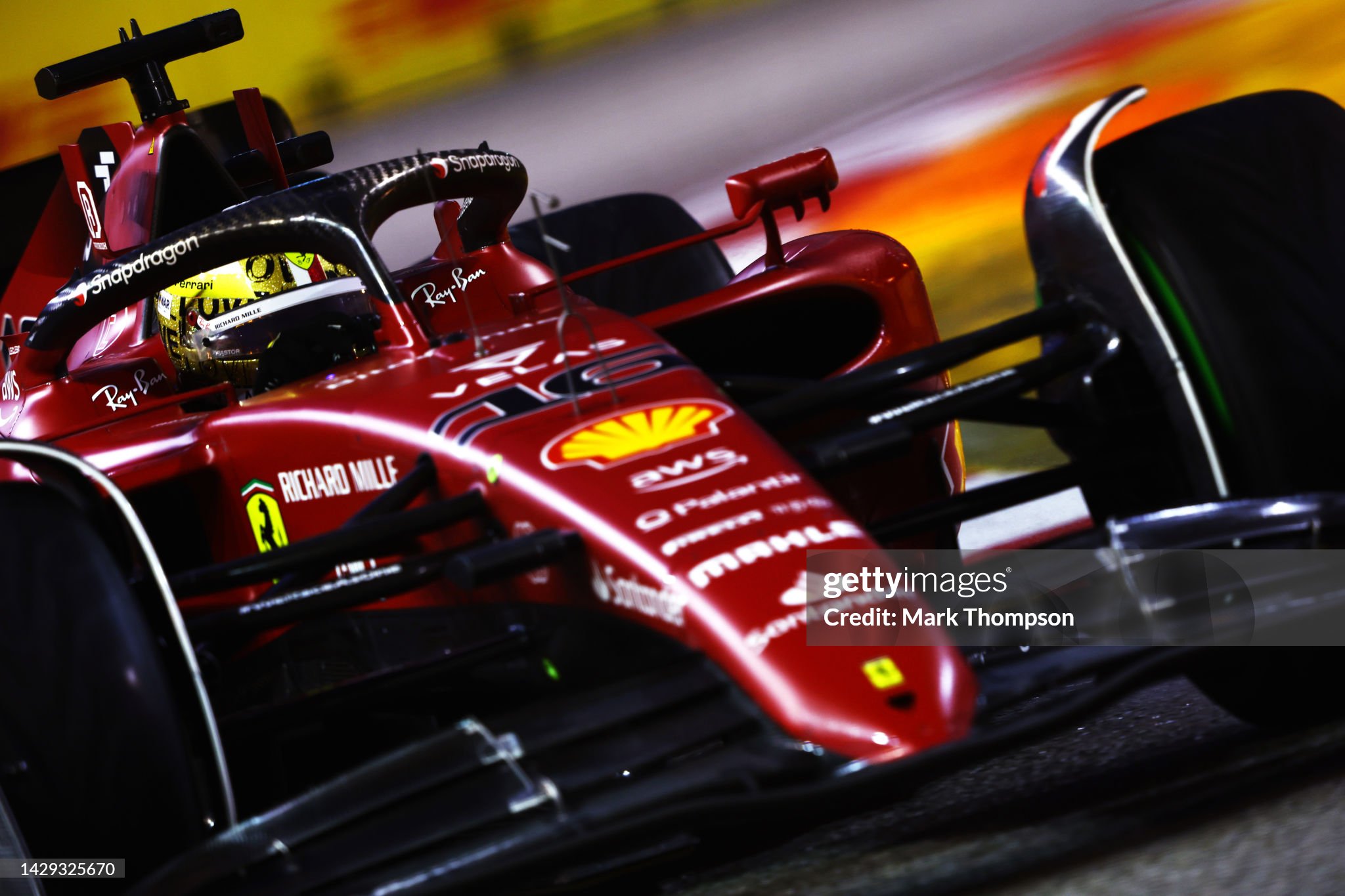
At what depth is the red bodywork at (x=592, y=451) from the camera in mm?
1492

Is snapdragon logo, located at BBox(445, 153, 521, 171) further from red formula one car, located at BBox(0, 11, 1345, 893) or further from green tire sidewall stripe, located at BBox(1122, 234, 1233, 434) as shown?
green tire sidewall stripe, located at BBox(1122, 234, 1233, 434)

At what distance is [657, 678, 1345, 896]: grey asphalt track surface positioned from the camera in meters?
1.37

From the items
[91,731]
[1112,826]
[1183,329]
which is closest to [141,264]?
[91,731]

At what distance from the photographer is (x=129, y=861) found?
162 centimetres

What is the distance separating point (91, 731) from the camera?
1.64 meters

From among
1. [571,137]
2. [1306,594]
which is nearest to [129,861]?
[1306,594]

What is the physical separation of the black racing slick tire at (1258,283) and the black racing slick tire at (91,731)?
1.15 m

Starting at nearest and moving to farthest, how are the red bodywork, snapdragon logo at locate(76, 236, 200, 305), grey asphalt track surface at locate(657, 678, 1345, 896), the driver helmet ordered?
grey asphalt track surface at locate(657, 678, 1345, 896), the red bodywork, snapdragon logo at locate(76, 236, 200, 305), the driver helmet

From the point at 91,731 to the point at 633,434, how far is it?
0.66 metres

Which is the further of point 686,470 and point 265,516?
point 265,516

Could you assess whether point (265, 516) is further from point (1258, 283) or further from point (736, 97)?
point (736, 97)

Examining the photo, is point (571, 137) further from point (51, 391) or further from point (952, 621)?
point (952, 621)

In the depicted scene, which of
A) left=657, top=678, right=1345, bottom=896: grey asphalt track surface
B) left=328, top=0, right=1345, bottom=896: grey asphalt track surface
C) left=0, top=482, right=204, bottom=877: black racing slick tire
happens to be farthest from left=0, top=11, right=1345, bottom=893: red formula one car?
left=328, top=0, right=1345, bottom=896: grey asphalt track surface

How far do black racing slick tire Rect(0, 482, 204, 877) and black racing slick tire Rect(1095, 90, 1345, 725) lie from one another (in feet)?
3.76
